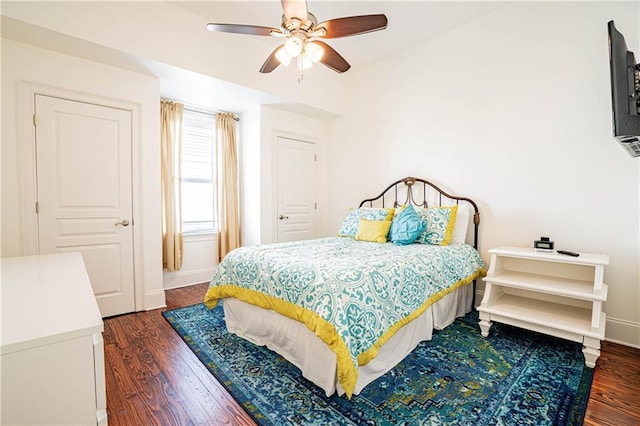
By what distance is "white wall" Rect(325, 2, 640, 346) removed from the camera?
2402mm

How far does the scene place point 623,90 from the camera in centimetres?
164

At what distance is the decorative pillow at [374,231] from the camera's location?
317 centimetres

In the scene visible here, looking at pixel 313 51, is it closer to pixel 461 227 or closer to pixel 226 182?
pixel 461 227

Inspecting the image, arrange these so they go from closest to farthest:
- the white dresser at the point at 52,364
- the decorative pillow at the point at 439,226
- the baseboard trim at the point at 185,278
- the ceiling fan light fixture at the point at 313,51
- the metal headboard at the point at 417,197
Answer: the white dresser at the point at 52,364, the ceiling fan light fixture at the point at 313,51, the decorative pillow at the point at 439,226, the metal headboard at the point at 417,197, the baseboard trim at the point at 185,278

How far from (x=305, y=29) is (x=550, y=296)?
3135mm

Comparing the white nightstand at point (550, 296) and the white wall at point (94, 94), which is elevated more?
the white wall at point (94, 94)

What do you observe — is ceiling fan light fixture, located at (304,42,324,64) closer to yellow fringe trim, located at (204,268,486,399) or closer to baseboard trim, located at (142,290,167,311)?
yellow fringe trim, located at (204,268,486,399)

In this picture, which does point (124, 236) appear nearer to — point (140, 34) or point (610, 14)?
point (140, 34)

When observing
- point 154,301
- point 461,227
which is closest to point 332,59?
point 461,227

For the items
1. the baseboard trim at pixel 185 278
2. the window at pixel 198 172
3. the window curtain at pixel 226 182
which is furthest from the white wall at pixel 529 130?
the baseboard trim at pixel 185 278

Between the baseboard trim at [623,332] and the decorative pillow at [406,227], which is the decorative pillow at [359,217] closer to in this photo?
the decorative pillow at [406,227]

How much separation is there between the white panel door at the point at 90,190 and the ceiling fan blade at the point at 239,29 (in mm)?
1468

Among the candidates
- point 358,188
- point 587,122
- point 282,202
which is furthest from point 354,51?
point 587,122

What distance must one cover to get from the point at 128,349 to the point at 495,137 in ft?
12.7
